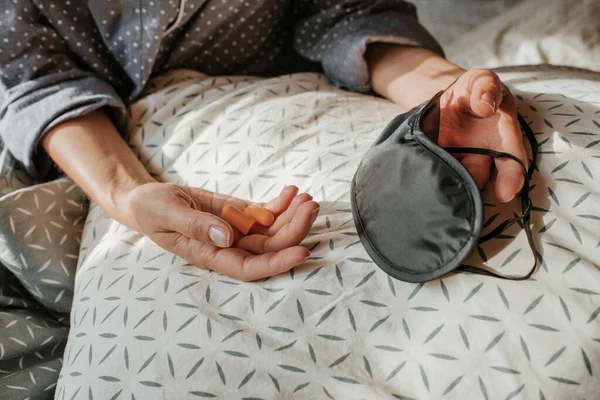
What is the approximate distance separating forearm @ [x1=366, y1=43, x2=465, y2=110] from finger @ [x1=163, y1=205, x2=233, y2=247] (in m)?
0.34

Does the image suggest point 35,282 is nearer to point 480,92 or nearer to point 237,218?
point 237,218

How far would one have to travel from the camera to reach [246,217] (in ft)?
1.76

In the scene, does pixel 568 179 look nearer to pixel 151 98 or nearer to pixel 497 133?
pixel 497 133

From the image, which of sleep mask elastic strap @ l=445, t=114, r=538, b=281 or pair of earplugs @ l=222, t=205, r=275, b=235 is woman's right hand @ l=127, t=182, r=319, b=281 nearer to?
pair of earplugs @ l=222, t=205, r=275, b=235

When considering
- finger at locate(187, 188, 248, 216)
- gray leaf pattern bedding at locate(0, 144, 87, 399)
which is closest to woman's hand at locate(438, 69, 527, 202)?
finger at locate(187, 188, 248, 216)

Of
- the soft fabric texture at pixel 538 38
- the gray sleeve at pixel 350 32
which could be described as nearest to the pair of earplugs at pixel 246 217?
the gray sleeve at pixel 350 32

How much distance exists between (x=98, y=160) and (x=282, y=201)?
0.90ft

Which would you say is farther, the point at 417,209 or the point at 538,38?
the point at 538,38

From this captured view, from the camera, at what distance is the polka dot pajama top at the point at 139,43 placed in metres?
0.69

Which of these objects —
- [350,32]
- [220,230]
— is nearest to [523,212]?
[220,230]

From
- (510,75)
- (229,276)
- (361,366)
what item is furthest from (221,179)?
(510,75)

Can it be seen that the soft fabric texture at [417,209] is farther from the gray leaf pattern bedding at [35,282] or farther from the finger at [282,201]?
the gray leaf pattern bedding at [35,282]

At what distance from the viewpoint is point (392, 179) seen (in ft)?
1.51

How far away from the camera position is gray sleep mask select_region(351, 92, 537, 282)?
428 millimetres
